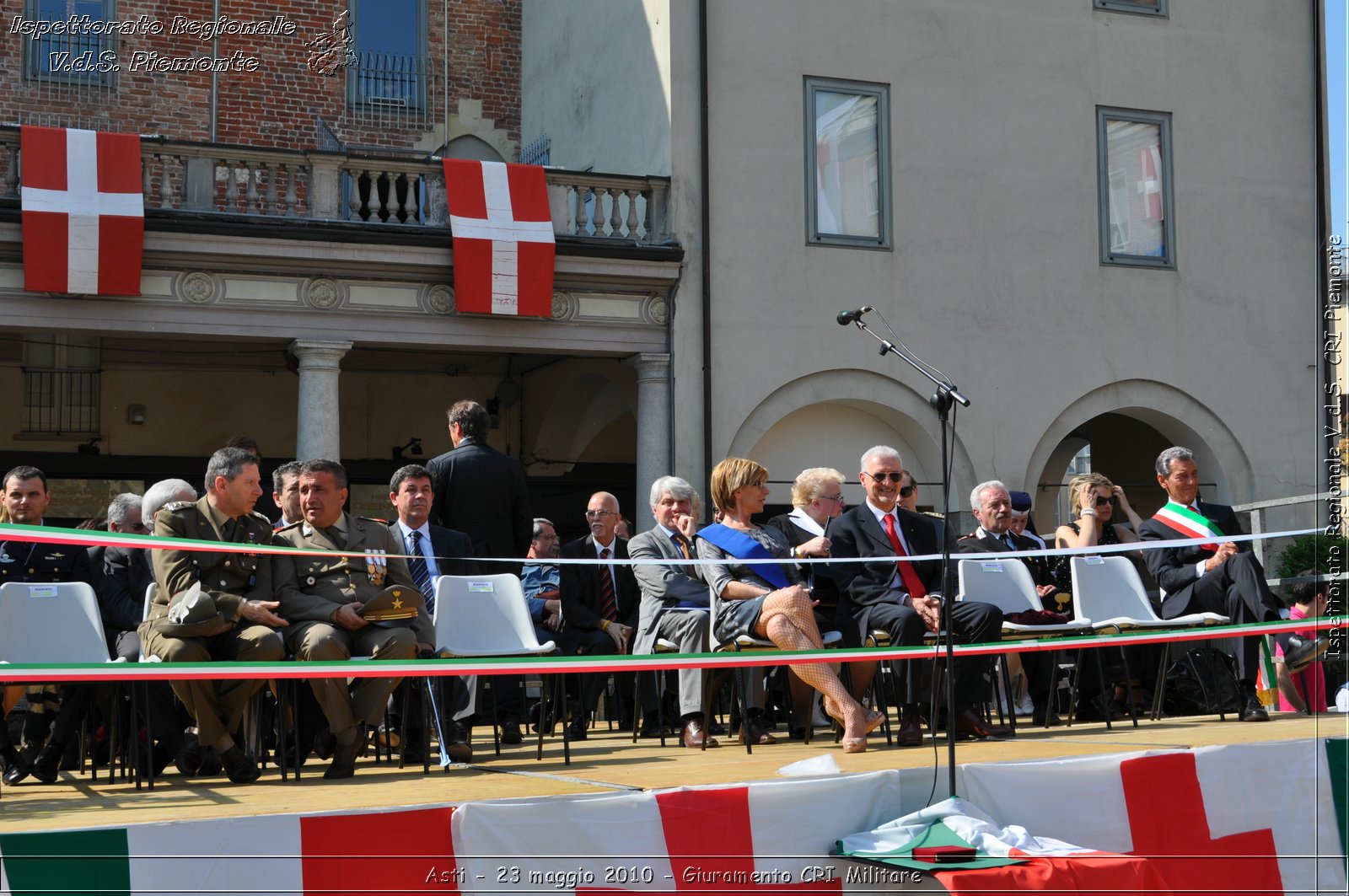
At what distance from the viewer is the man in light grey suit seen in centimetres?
848

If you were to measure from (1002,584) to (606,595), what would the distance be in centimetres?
263

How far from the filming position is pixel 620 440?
20.5 meters

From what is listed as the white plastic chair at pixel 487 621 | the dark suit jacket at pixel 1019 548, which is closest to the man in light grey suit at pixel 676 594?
the white plastic chair at pixel 487 621

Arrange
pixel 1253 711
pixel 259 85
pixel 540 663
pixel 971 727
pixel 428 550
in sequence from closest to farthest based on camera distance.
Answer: pixel 540 663
pixel 971 727
pixel 428 550
pixel 1253 711
pixel 259 85

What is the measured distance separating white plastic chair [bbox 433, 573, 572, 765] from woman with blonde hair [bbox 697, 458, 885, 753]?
38.6 inches

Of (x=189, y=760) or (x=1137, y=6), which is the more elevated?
(x=1137, y=6)

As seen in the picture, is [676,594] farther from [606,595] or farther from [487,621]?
[606,595]

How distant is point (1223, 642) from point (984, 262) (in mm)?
8647

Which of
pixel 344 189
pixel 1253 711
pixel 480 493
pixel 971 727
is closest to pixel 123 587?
pixel 480 493

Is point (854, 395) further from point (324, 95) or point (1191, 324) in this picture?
point (324, 95)

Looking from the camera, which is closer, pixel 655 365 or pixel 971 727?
pixel 971 727

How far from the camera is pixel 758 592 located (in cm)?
839

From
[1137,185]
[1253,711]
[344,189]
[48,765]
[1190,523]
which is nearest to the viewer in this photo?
[48,765]

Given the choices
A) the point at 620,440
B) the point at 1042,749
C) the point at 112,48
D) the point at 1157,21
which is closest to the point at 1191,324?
the point at 1157,21
